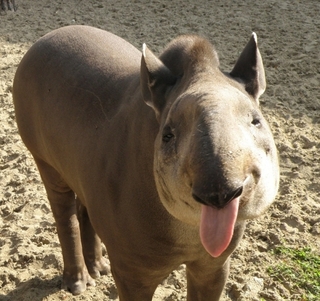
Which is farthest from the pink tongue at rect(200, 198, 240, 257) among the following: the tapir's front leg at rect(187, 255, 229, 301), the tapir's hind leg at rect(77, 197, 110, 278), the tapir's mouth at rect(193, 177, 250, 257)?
the tapir's hind leg at rect(77, 197, 110, 278)

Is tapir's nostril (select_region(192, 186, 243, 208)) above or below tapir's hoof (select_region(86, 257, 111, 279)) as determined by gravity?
above

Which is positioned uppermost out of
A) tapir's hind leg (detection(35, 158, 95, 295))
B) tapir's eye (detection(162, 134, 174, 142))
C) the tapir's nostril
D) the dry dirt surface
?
the tapir's nostril

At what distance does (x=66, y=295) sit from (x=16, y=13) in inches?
239

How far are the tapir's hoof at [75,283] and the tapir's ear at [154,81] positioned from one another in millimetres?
1831

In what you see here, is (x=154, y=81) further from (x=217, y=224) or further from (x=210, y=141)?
(x=217, y=224)

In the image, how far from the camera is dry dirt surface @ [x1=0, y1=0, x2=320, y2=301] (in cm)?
421

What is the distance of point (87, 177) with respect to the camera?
323 cm

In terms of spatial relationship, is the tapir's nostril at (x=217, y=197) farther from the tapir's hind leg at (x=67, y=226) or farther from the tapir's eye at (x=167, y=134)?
the tapir's hind leg at (x=67, y=226)

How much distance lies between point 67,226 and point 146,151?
139 centimetres

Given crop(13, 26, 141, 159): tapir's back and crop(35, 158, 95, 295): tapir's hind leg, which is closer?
crop(13, 26, 141, 159): tapir's back

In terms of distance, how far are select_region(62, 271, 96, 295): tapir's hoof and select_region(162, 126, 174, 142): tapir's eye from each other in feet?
6.43

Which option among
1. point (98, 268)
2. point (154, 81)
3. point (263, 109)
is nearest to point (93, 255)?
point (98, 268)

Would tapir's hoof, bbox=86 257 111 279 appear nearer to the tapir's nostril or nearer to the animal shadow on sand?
the animal shadow on sand

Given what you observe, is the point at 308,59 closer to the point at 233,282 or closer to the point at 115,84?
the point at 233,282
